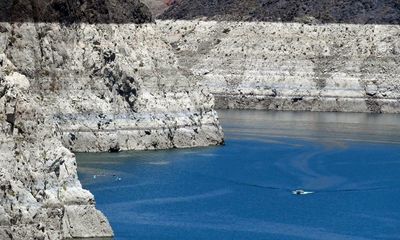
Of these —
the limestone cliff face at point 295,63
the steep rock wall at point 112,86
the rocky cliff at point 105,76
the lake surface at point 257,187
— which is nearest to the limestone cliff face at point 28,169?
the lake surface at point 257,187

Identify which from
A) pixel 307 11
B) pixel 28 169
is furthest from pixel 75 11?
pixel 307 11

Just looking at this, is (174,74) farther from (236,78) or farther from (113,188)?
(236,78)

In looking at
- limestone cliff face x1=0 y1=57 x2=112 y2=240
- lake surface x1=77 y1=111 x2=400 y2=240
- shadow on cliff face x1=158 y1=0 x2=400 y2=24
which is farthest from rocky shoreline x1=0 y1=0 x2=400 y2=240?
shadow on cliff face x1=158 y1=0 x2=400 y2=24

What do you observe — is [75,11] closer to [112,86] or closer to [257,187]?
[112,86]

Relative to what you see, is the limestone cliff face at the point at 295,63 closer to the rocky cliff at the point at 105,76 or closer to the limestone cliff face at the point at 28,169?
the rocky cliff at the point at 105,76

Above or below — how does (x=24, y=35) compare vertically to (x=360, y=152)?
above

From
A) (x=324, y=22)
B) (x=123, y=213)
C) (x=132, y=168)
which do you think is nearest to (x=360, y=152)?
(x=132, y=168)
